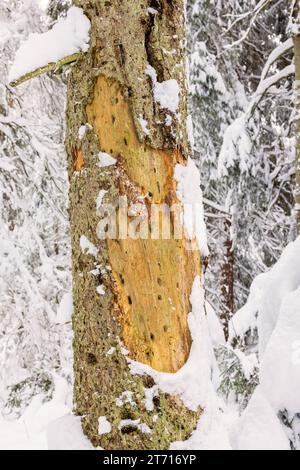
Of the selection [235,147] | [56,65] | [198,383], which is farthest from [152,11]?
[235,147]

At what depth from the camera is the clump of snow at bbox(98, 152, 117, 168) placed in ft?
6.05

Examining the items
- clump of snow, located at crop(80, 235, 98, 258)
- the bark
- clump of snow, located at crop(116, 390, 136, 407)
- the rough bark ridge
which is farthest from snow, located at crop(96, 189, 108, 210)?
the bark

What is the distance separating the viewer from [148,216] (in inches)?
72.1

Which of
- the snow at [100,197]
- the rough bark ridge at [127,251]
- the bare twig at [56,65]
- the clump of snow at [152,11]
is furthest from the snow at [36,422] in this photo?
the clump of snow at [152,11]

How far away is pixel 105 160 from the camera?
185 centimetres

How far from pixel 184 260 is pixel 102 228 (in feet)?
1.08

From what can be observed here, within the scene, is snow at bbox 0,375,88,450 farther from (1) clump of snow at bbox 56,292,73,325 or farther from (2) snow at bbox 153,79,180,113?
(2) snow at bbox 153,79,180,113

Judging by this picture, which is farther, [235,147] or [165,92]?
[235,147]

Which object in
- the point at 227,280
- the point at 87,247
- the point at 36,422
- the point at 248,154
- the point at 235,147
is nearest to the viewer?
the point at 87,247

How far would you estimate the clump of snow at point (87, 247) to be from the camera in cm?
187

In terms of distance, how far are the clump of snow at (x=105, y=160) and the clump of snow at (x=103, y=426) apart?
91 cm

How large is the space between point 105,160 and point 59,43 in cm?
49

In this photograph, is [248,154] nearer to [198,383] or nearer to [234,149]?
[234,149]

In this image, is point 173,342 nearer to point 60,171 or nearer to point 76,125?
point 76,125
